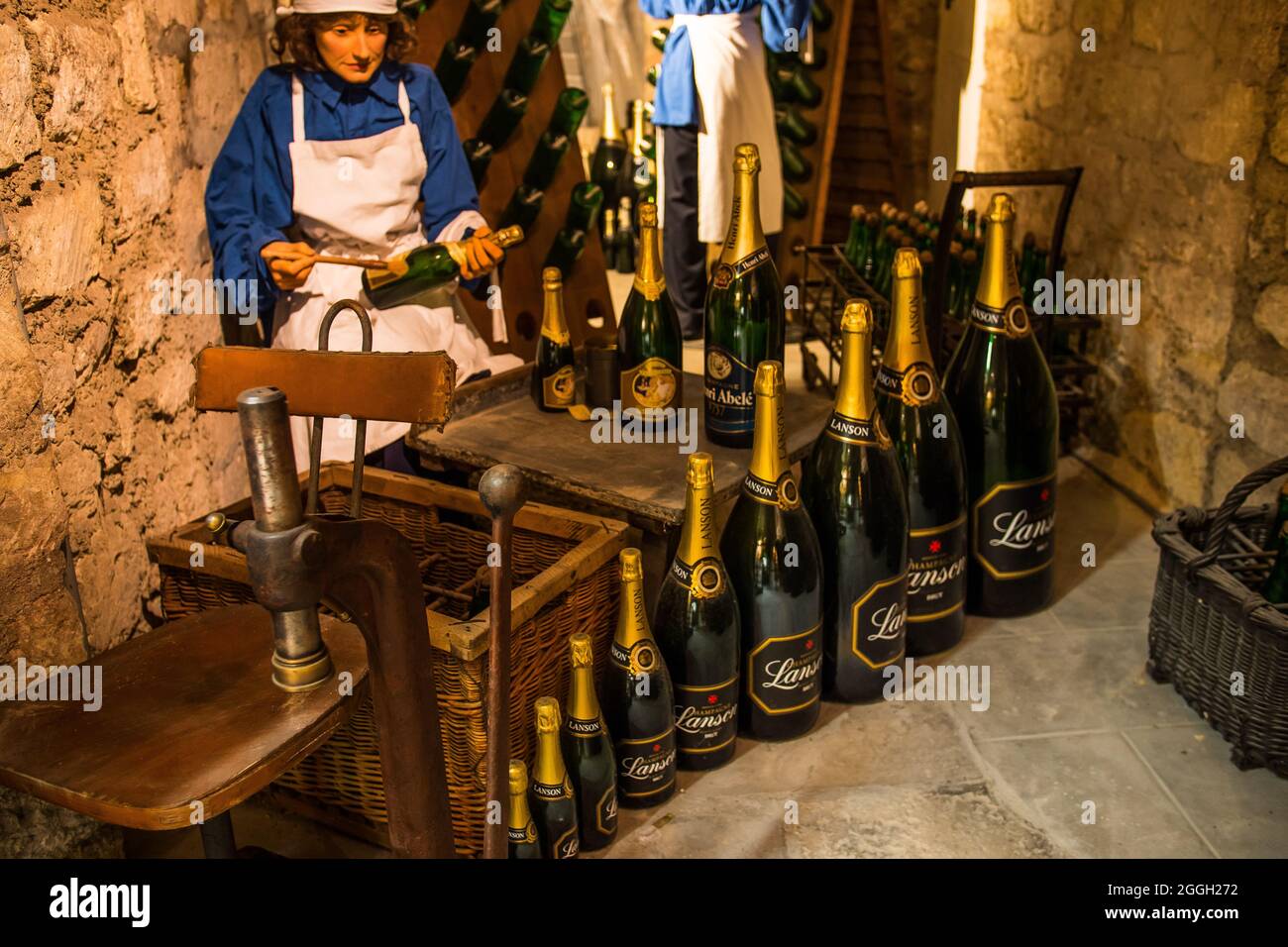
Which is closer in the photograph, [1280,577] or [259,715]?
[259,715]

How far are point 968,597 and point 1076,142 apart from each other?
5.28 ft

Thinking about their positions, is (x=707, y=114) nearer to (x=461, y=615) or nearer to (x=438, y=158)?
(x=438, y=158)

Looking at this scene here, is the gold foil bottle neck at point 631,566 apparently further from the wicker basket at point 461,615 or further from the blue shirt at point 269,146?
the blue shirt at point 269,146

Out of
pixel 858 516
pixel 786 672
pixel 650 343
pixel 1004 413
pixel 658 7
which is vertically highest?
pixel 658 7

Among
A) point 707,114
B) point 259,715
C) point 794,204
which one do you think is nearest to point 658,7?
point 707,114

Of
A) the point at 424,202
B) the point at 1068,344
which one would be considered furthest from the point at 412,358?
the point at 1068,344

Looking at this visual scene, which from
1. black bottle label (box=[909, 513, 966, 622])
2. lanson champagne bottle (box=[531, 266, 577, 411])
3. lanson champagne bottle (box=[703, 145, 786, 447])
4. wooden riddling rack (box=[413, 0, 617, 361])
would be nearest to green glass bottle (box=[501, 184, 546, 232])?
wooden riddling rack (box=[413, 0, 617, 361])

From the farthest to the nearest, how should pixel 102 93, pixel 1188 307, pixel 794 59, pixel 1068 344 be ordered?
1. pixel 794 59
2. pixel 1068 344
3. pixel 1188 307
4. pixel 102 93

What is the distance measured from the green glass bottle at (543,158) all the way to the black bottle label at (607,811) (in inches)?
88.4

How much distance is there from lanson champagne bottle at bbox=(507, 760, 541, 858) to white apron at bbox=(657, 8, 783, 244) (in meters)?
2.73

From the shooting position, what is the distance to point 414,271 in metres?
2.47

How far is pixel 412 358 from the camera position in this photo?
1131mm

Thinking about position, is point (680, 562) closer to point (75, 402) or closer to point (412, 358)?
point (412, 358)

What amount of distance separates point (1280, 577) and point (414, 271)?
1.74 metres
